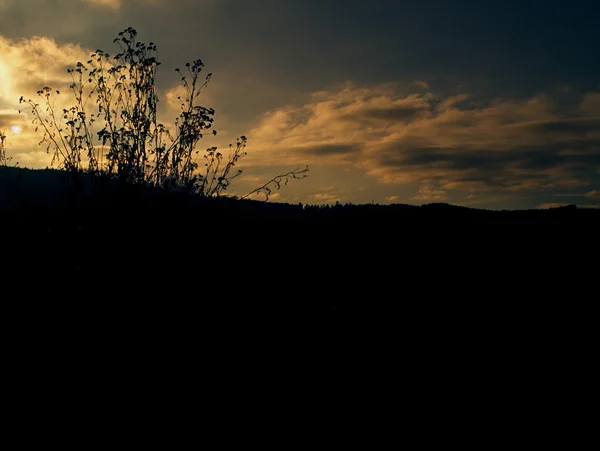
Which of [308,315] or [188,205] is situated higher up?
[188,205]

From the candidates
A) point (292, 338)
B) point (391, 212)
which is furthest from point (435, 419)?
point (391, 212)

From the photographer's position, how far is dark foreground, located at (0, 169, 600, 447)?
129 inches

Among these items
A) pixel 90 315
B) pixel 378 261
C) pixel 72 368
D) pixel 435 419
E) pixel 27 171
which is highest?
pixel 27 171

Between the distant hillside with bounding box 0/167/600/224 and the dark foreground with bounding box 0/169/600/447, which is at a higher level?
the distant hillside with bounding box 0/167/600/224

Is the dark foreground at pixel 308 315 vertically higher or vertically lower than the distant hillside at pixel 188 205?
lower

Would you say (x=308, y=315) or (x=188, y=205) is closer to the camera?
(x=308, y=315)

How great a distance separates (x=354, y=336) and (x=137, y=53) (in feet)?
15.3

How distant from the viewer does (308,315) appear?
4.23 meters

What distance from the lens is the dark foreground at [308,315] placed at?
3.28 metres

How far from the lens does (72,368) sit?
3398mm

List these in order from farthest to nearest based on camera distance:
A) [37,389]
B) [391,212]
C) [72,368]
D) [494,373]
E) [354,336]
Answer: [391,212] → [354,336] → [494,373] → [72,368] → [37,389]

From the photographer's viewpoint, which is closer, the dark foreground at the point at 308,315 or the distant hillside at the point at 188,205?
the dark foreground at the point at 308,315

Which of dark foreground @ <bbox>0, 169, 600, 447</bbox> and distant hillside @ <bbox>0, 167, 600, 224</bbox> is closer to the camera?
dark foreground @ <bbox>0, 169, 600, 447</bbox>

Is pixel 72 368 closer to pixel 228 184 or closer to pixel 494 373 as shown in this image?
pixel 494 373
